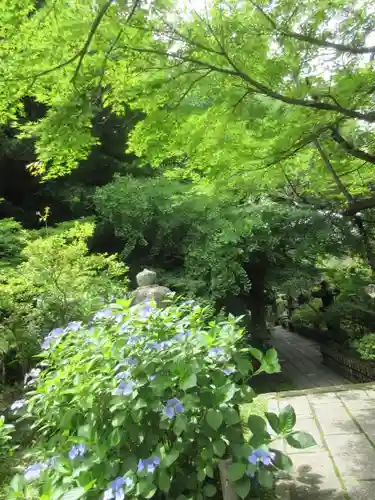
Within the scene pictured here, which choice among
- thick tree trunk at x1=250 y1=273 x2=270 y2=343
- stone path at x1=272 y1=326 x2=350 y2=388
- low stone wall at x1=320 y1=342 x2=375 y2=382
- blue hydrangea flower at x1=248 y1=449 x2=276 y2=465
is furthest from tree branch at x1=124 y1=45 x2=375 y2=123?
thick tree trunk at x1=250 y1=273 x2=270 y2=343

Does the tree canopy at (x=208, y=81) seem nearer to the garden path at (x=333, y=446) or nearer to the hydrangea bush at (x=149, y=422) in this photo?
the hydrangea bush at (x=149, y=422)

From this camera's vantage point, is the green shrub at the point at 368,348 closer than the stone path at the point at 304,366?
Yes

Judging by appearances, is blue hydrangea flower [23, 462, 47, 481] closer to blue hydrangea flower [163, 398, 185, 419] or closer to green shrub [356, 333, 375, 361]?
blue hydrangea flower [163, 398, 185, 419]

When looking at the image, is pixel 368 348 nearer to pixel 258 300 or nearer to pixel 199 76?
pixel 258 300

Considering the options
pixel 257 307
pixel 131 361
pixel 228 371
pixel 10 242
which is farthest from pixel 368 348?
pixel 10 242

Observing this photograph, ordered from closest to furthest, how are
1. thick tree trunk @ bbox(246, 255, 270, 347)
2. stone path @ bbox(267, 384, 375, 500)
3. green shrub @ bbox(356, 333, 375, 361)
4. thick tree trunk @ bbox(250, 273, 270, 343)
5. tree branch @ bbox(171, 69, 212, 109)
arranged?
tree branch @ bbox(171, 69, 212, 109) < stone path @ bbox(267, 384, 375, 500) < green shrub @ bbox(356, 333, 375, 361) < thick tree trunk @ bbox(246, 255, 270, 347) < thick tree trunk @ bbox(250, 273, 270, 343)

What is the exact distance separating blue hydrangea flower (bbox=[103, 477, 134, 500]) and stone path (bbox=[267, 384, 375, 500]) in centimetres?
112

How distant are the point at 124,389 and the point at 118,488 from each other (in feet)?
1.23

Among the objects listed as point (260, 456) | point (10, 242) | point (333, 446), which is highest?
point (10, 242)

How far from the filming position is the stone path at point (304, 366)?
8695 mm

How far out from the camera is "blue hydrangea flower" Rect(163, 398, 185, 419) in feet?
5.56

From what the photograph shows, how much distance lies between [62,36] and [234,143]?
1304mm

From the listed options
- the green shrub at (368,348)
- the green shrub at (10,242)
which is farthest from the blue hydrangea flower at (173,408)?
the green shrub at (368,348)

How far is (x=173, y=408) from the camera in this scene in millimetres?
1712
